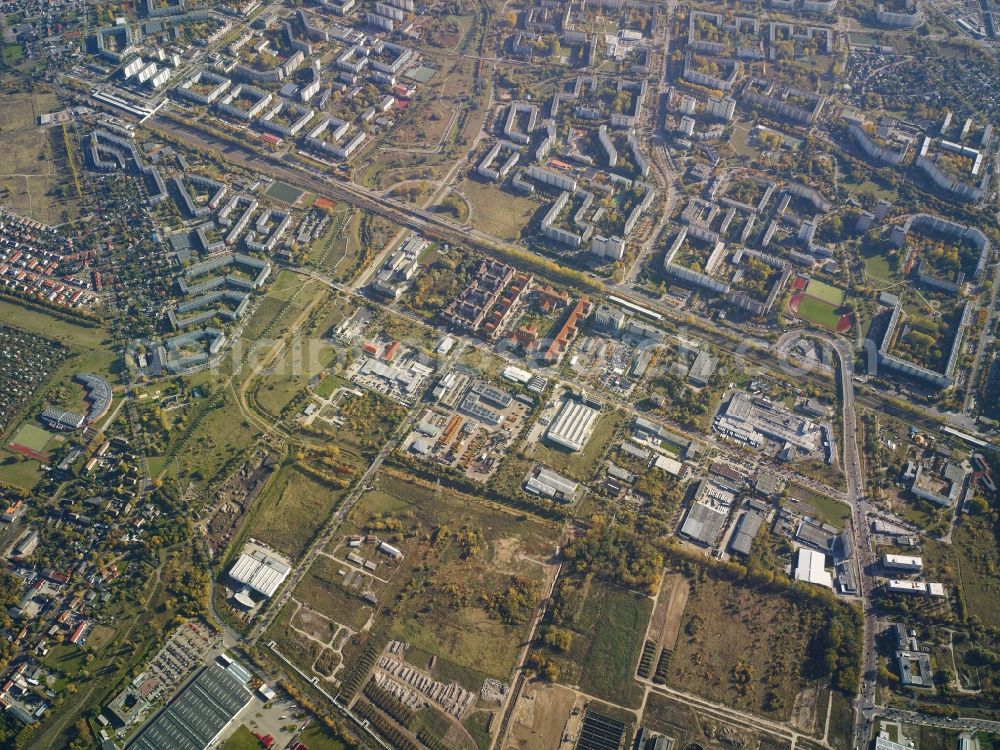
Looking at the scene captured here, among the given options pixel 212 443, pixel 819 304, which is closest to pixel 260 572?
pixel 212 443

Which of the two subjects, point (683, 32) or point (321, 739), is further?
point (683, 32)

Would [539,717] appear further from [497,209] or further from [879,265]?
[879,265]

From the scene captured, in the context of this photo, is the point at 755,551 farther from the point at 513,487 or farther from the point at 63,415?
the point at 63,415

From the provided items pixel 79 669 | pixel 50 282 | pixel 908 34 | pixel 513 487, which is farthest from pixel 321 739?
pixel 908 34

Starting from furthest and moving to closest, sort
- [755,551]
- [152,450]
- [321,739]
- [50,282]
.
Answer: [50,282] < [152,450] < [755,551] < [321,739]

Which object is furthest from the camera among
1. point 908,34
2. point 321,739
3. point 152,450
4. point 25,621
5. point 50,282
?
point 908,34

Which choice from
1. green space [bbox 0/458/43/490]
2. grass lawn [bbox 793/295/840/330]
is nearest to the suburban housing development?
green space [bbox 0/458/43/490]

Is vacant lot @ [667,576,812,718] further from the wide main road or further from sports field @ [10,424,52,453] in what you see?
sports field @ [10,424,52,453]
